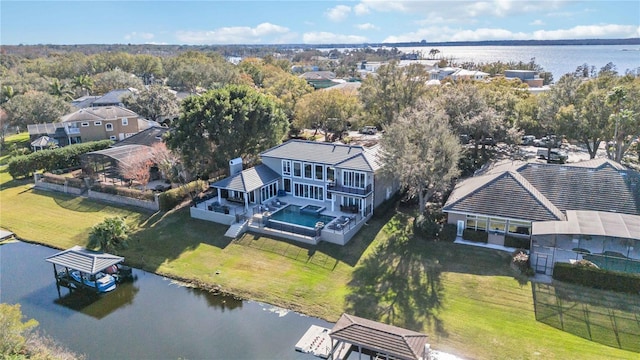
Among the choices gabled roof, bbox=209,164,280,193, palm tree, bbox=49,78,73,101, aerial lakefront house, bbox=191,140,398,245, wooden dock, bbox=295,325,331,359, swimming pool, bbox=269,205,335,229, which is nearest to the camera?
wooden dock, bbox=295,325,331,359

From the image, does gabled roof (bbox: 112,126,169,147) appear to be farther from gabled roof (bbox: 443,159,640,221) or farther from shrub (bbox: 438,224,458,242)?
gabled roof (bbox: 443,159,640,221)

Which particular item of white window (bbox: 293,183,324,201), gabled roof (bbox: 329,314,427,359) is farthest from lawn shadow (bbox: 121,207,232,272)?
gabled roof (bbox: 329,314,427,359)

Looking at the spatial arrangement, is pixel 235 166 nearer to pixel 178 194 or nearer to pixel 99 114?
pixel 178 194

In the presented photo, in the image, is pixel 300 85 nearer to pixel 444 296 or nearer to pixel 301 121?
pixel 301 121

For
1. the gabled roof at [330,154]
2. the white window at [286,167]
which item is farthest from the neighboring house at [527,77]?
the white window at [286,167]

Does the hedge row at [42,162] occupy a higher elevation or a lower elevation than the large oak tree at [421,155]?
lower

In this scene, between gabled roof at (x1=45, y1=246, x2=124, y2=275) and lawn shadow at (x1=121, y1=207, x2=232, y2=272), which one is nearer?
gabled roof at (x1=45, y1=246, x2=124, y2=275)

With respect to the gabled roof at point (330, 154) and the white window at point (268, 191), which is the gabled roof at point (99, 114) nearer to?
the gabled roof at point (330, 154)
